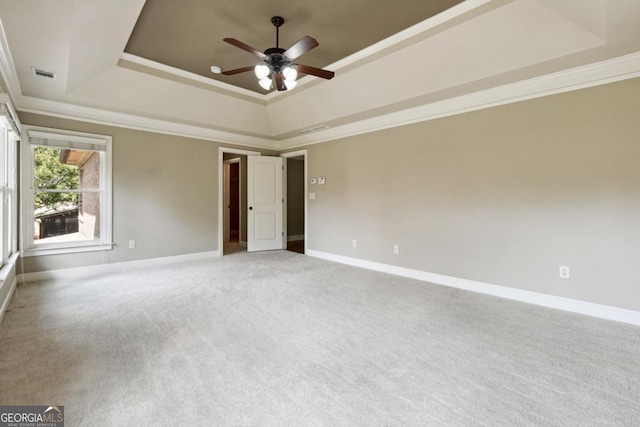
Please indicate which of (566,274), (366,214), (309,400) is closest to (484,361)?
(309,400)

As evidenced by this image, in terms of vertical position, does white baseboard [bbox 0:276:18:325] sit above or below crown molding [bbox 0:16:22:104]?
below

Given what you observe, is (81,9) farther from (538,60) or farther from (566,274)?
(566,274)

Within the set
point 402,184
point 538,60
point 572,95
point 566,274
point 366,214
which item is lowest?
point 566,274

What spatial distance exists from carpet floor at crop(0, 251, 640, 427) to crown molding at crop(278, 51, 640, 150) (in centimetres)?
237

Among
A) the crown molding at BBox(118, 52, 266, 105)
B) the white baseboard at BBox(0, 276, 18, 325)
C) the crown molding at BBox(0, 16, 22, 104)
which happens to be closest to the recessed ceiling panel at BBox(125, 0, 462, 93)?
the crown molding at BBox(118, 52, 266, 105)

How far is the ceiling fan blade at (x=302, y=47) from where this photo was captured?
2.37 metres

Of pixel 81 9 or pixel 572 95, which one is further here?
pixel 572 95

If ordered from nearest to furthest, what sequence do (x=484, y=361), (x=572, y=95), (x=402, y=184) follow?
1. (x=484, y=361)
2. (x=572, y=95)
3. (x=402, y=184)

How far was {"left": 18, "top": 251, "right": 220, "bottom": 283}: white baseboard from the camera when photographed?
3.91m

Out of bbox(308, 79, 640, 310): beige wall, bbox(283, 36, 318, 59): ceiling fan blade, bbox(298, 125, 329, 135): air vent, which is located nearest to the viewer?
bbox(283, 36, 318, 59): ceiling fan blade

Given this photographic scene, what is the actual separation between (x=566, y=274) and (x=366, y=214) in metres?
2.71

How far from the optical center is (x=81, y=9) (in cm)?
218

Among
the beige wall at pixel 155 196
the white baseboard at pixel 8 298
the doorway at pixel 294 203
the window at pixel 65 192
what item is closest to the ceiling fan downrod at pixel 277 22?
the beige wall at pixel 155 196

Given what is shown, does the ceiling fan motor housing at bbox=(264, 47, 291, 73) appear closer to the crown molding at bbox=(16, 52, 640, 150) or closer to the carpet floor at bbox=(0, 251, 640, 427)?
the crown molding at bbox=(16, 52, 640, 150)
